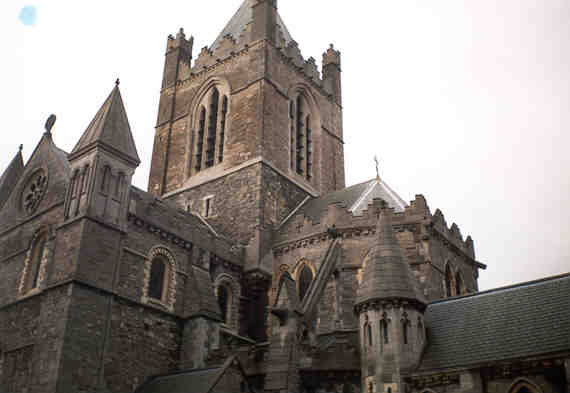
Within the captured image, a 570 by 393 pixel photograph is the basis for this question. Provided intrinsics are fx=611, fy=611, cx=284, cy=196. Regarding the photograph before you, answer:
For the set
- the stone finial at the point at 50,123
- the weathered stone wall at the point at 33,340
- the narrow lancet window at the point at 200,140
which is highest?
the narrow lancet window at the point at 200,140

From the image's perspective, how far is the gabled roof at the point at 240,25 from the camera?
37531 mm

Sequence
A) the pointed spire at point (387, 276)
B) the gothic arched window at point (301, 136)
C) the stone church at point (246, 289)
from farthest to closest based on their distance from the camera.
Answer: the gothic arched window at point (301, 136) < the pointed spire at point (387, 276) < the stone church at point (246, 289)

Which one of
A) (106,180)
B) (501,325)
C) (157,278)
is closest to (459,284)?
(501,325)

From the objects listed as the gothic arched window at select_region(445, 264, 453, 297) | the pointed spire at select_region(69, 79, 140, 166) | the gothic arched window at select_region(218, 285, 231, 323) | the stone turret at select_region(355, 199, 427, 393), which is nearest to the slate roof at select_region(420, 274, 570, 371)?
the stone turret at select_region(355, 199, 427, 393)

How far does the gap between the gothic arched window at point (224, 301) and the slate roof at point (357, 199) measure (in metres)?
5.01

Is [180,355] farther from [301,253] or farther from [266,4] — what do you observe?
[266,4]

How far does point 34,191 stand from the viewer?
25016 mm

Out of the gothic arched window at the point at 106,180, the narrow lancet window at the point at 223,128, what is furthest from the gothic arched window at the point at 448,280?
the gothic arched window at the point at 106,180

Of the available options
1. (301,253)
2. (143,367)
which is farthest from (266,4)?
(143,367)

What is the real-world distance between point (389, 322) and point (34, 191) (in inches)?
602

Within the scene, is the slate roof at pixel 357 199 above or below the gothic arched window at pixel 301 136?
below

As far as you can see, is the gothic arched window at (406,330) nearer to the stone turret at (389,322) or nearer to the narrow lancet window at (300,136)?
the stone turret at (389,322)

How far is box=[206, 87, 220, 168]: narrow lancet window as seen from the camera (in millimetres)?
34094

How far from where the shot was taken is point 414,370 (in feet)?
59.9
